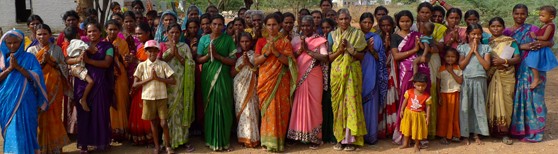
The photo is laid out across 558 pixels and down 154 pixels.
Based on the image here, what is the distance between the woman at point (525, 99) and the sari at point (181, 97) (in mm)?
3599

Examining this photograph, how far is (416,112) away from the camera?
4762mm

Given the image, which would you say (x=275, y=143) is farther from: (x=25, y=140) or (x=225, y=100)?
(x=25, y=140)

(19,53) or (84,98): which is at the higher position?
(19,53)

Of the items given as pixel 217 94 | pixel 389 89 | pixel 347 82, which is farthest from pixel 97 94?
pixel 389 89

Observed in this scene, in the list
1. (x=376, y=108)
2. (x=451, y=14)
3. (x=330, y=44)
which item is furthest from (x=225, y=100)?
(x=451, y=14)

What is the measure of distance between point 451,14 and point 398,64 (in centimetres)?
91

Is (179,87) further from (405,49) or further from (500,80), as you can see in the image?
(500,80)

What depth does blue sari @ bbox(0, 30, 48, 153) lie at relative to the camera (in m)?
4.02

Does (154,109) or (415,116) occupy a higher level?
(154,109)

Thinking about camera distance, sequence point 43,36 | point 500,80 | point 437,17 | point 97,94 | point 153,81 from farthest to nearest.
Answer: point 437,17 < point 500,80 < point 97,94 < point 153,81 < point 43,36

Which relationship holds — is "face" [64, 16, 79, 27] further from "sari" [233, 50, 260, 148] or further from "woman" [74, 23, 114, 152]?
"sari" [233, 50, 260, 148]

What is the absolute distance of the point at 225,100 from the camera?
15.7 ft

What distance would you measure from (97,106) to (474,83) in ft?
13.3

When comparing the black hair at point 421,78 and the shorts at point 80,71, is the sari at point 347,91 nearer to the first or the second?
the black hair at point 421,78
